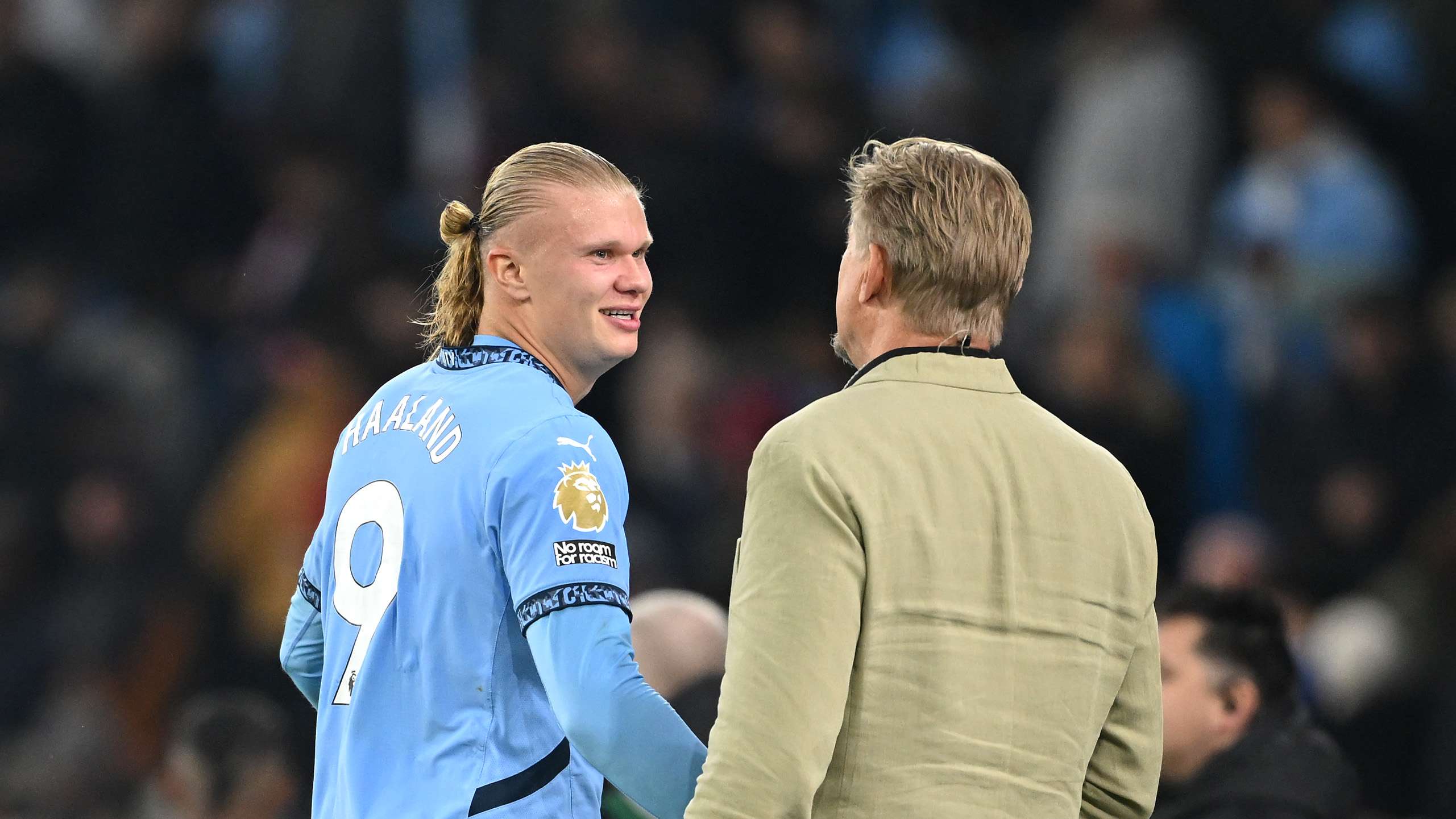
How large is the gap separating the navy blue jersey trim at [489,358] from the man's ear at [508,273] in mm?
81

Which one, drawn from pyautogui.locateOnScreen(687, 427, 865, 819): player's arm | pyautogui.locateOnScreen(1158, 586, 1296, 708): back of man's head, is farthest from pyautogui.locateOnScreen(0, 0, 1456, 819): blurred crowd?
pyautogui.locateOnScreen(687, 427, 865, 819): player's arm

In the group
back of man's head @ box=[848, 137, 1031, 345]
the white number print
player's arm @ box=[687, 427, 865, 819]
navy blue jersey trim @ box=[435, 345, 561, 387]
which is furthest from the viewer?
navy blue jersey trim @ box=[435, 345, 561, 387]

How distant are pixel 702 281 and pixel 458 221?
489 centimetres

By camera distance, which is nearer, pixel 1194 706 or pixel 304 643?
pixel 304 643

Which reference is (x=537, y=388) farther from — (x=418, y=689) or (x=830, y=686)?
(x=830, y=686)

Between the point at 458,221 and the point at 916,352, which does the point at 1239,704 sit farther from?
the point at 458,221

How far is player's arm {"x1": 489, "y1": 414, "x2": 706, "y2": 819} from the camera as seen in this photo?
232 cm

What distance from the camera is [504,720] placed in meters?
2.46

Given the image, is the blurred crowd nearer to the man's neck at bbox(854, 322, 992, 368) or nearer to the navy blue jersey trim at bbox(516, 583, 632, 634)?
the navy blue jersey trim at bbox(516, 583, 632, 634)

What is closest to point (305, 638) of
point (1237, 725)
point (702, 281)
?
point (1237, 725)

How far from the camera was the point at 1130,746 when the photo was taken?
95.5 inches

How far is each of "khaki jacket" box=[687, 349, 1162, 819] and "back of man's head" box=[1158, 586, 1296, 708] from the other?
5.48 ft

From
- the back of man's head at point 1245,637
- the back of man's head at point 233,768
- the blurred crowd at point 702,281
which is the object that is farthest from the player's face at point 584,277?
the blurred crowd at point 702,281

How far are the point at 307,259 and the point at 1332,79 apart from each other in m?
4.27
